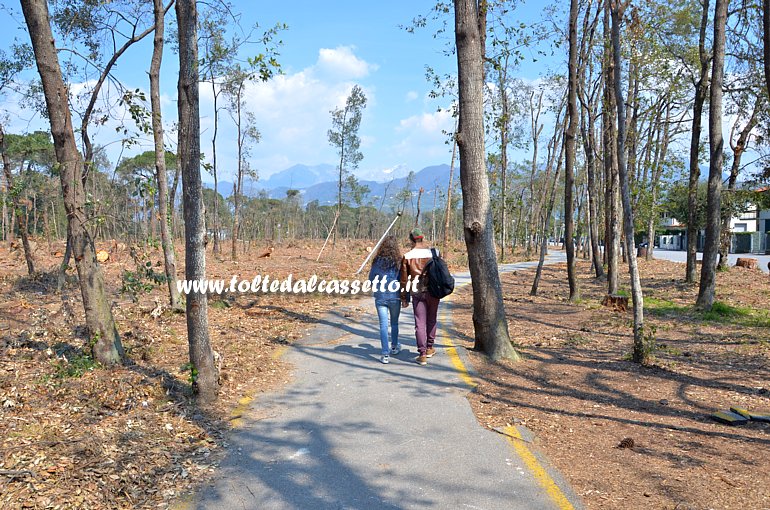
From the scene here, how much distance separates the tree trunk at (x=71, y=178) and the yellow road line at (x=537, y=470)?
491 cm

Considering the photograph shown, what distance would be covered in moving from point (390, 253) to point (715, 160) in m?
9.65

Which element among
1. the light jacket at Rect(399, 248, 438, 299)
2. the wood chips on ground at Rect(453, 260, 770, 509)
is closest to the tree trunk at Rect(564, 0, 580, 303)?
the wood chips on ground at Rect(453, 260, 770, 509)

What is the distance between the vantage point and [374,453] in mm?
4914

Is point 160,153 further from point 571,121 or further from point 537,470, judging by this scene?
point 571,121

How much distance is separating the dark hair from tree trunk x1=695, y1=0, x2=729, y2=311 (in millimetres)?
9015

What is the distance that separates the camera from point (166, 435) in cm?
517

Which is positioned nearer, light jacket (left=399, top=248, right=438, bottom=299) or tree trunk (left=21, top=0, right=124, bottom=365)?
tree trunk (left=21, top=0, right=124, bottom=365)

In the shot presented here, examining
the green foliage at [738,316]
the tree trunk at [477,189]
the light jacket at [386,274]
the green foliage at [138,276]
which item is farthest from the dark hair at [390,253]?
the green foliage at [738,316]

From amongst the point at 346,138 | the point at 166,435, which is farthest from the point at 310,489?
the point at 346,138

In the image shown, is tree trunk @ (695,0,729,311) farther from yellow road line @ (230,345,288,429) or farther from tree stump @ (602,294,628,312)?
yellow road line @ (230,345,288,429)

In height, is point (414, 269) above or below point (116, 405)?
above

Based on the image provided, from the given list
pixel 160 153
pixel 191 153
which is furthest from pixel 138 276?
pixel 160 153

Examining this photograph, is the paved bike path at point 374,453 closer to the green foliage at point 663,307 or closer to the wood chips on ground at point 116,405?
the wood chips on ground at point 116,405

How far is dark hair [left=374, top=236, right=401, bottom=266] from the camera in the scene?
27.9ft
